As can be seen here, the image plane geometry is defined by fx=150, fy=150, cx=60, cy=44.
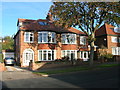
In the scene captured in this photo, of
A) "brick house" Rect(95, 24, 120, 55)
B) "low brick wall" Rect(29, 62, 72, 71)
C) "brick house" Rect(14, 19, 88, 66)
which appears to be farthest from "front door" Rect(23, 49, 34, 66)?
"brick house" Rect(95, 24, 120, 55)

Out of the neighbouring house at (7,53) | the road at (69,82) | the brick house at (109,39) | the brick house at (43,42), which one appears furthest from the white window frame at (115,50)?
the neighbouring house at (7,53)

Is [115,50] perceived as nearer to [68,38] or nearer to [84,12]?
[68,38]

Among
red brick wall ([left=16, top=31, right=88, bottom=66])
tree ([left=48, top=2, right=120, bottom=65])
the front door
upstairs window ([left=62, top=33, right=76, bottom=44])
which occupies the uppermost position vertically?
tree ([left=48, top=2, right=120, bottom=65])

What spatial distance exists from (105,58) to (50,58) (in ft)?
34.2

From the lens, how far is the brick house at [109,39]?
33959 mm

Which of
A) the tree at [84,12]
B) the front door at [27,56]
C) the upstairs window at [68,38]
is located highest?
the tree at [84,12]

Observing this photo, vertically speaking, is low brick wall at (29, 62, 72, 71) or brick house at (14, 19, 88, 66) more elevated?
brick house at (14, 19, 88, 66)

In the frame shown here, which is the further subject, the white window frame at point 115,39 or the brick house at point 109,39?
the white window frame at point 115,39

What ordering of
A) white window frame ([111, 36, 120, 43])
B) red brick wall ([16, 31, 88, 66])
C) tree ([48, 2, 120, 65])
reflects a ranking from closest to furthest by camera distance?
tree ([48, 2, 120, 65]) < red brick wall ([16, 31, 88, 66]) < white window frame ([111, 36, 120, 43])

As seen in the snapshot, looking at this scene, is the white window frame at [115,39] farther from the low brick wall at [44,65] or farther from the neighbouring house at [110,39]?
the low brick wall at [44,65]

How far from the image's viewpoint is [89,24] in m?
19.7

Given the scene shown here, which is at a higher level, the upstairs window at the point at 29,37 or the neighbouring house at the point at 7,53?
the upstairs window at the point at 29,37

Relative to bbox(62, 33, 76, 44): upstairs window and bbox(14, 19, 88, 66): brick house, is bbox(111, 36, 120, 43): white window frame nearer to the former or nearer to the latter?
bbox(14, 19, 88, 66): brick house

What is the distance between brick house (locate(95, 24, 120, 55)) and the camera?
34.0 m
